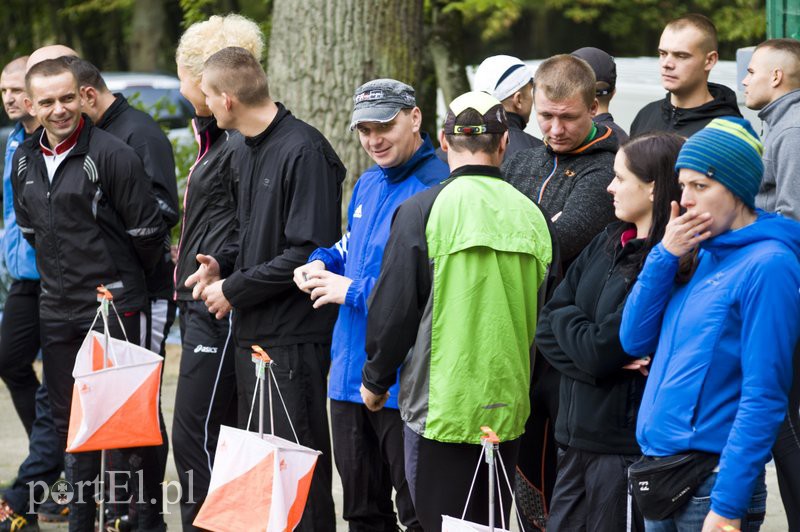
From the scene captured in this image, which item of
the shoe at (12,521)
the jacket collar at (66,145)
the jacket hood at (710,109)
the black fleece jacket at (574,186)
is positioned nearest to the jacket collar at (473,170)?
the black fleece jacket at (574,186)

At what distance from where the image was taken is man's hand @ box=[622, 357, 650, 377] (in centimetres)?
362

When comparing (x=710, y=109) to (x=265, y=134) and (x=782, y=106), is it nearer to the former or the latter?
(x=782, y=106)

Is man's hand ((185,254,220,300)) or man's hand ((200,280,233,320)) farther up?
man's hand ((185,254,220,300))

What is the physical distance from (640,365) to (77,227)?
292 cm

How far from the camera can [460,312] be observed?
389 centimetres

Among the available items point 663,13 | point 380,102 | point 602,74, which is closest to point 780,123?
point 602,74

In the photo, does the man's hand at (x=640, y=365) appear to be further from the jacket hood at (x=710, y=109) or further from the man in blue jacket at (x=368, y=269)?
the jacket hood at (x=710, y=109)

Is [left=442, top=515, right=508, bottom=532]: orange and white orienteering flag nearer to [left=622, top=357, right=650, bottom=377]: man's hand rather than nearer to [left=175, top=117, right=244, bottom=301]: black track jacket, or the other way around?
[left=622, top=357, right=650, bottom=377]: man's hand

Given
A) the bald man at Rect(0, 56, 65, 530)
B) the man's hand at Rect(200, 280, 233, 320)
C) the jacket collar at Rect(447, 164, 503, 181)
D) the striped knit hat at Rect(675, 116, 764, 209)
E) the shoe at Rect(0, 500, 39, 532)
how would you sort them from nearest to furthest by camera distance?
the striped knit hat at Rect(675, 116, 764, 209) < the jacket collar at Rect(447, 164, 503, 181) < the man's hand at Rect(200, 280, 233, 320) < the shoe at Rect(0, 500, 39, 532) < the bald man at Rect(0, 56, 65, 530)

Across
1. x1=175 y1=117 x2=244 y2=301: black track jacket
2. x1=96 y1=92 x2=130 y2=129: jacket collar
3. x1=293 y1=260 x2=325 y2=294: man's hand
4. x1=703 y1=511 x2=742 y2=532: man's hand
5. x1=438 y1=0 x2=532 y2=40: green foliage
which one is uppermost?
x1=438 y1=0 x2=532 y2=40: green foliage

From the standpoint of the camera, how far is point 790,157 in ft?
16.4

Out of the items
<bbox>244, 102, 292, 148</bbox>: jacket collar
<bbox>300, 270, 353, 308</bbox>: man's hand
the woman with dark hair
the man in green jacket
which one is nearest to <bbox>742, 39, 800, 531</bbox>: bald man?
the woman with dark hair

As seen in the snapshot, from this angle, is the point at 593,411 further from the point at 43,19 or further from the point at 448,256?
the point at 43,19

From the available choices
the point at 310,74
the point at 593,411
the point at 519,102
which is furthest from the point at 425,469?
the point at 310,74
